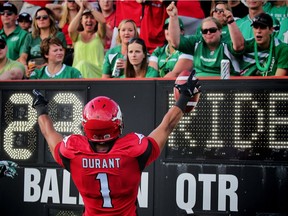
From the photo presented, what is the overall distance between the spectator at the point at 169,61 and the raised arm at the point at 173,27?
20cm

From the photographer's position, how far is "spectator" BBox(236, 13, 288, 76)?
26.6ft

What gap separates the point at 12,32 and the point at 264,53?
5.07 meters

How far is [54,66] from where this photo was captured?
9.38 meters

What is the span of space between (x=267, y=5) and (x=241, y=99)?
3.59m

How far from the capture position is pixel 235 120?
23.2ft

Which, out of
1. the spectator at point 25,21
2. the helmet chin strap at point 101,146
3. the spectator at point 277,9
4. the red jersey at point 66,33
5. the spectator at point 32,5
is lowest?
the helmet chin strap at point 101,146

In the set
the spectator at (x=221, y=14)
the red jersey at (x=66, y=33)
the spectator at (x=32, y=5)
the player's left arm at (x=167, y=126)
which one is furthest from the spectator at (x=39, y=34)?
the player's left arm at (x=167, y=126)

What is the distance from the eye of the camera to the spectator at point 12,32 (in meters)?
11.7

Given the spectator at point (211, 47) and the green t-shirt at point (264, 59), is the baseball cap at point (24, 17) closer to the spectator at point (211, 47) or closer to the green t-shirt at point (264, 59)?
the spectator at point (211, 47)

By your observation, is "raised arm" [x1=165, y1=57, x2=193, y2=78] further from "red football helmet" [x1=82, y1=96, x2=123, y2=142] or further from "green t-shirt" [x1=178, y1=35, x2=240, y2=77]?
"red football helmet" [x1=82, y1=96, x2=123, y2=142]

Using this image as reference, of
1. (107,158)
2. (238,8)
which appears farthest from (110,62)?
(107,158)

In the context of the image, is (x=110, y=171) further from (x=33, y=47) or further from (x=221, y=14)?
(x=33, y=47)

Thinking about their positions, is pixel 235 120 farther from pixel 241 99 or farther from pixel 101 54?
pixel 101 54

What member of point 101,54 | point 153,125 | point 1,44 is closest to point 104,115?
point 153,125
